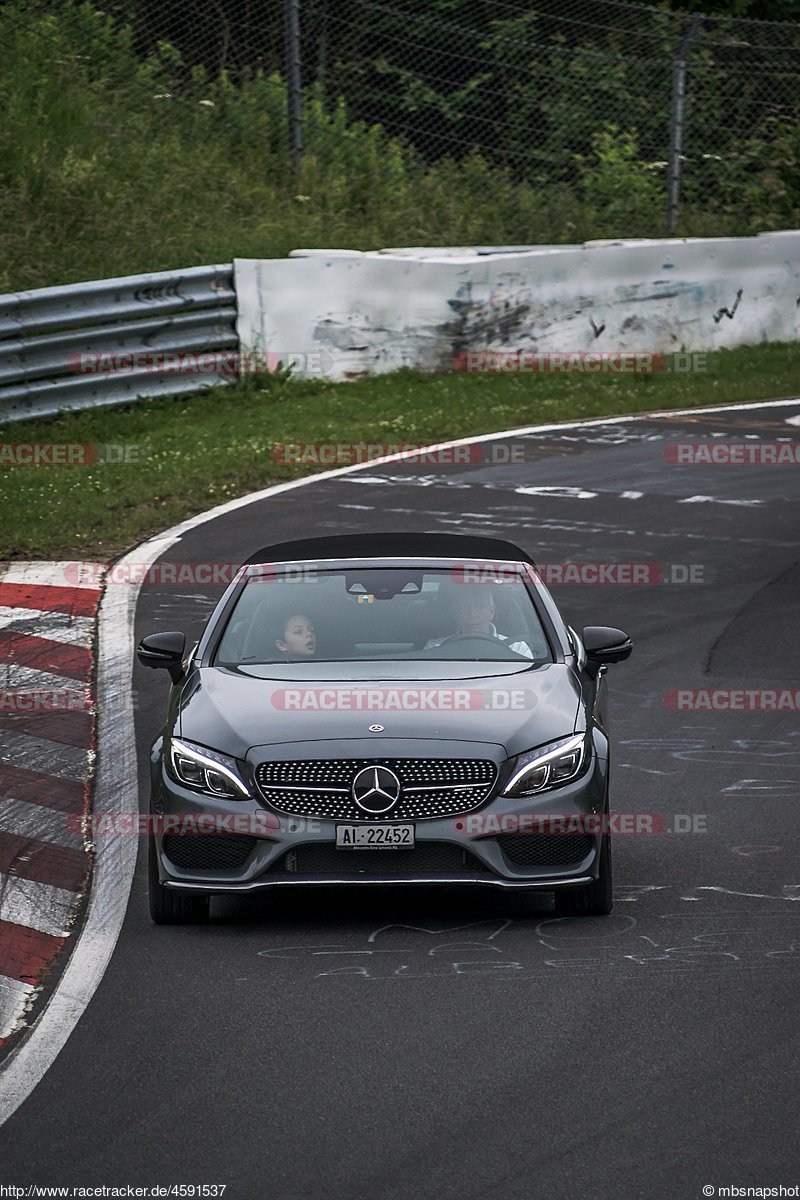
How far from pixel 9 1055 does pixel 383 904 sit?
2196mm

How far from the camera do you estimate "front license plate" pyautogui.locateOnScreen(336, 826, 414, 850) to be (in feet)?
25.1

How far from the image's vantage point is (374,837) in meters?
7.64

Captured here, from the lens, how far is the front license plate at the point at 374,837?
301 inches

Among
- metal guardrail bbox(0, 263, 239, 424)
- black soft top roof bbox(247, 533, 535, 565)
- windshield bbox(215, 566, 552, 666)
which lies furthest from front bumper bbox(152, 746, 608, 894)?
metal guardrail bbox(0, 263, 239, 424)

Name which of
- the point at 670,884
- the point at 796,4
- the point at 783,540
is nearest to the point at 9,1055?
the point at 670,884

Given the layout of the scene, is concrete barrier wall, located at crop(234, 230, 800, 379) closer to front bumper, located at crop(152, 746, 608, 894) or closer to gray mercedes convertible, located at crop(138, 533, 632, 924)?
gray mercedes convertible, located at crop(138, 533, 632, 924)

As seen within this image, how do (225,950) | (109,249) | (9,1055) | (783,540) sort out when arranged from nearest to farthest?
1. (9,1055)
2. (225,950)
3. (783,540)
4. (109,249)

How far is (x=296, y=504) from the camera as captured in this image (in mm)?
16609

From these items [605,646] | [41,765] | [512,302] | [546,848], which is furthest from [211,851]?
[512,302]

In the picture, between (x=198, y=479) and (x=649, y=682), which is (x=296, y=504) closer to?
(x=198, y=479)

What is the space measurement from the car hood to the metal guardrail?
10594mm

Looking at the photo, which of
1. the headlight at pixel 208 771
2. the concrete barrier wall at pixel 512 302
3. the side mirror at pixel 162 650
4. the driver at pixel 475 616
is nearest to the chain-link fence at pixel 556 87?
the concrete barrier wall at pixel 512 302

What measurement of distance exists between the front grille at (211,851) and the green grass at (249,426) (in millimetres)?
7510

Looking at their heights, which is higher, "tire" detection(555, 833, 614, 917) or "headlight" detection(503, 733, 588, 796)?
"headlight" detection(503, 733, 588, 796)
